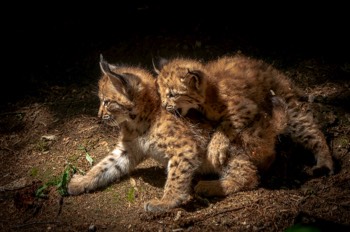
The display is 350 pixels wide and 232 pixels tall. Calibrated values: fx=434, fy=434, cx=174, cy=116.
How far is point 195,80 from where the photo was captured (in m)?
4.96

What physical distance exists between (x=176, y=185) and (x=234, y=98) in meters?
1.24

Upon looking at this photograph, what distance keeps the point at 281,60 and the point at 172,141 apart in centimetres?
322

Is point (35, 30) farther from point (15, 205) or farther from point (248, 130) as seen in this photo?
point (248, 130)

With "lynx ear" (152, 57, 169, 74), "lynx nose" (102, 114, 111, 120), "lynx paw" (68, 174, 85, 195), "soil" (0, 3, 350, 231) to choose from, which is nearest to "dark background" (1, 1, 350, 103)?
"soil" (0, 3, 350, 231)

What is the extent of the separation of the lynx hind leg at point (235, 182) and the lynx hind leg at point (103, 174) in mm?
1026

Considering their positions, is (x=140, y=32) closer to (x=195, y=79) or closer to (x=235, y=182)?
(x=195, y=79)

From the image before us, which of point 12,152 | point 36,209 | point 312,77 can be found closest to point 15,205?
point 36,209

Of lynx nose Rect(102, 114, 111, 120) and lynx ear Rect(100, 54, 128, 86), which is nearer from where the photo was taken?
lynx ear Rect(100, 54, 128, 86)

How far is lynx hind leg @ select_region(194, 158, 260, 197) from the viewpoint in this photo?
483 cm

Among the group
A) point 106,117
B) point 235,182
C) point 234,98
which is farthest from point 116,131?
point 235,182

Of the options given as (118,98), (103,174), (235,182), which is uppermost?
(118,98)

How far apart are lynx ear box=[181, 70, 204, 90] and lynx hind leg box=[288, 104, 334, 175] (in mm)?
1333

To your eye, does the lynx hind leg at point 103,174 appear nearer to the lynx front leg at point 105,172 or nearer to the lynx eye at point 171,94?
the lynx front leg at point 105,172

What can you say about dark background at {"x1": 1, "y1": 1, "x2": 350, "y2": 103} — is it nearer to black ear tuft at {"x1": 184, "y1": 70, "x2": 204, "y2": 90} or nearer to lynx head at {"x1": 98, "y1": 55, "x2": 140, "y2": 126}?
lynx head at {"x1": 98, "y1": 55, "x2": 140, "y2": 126}
